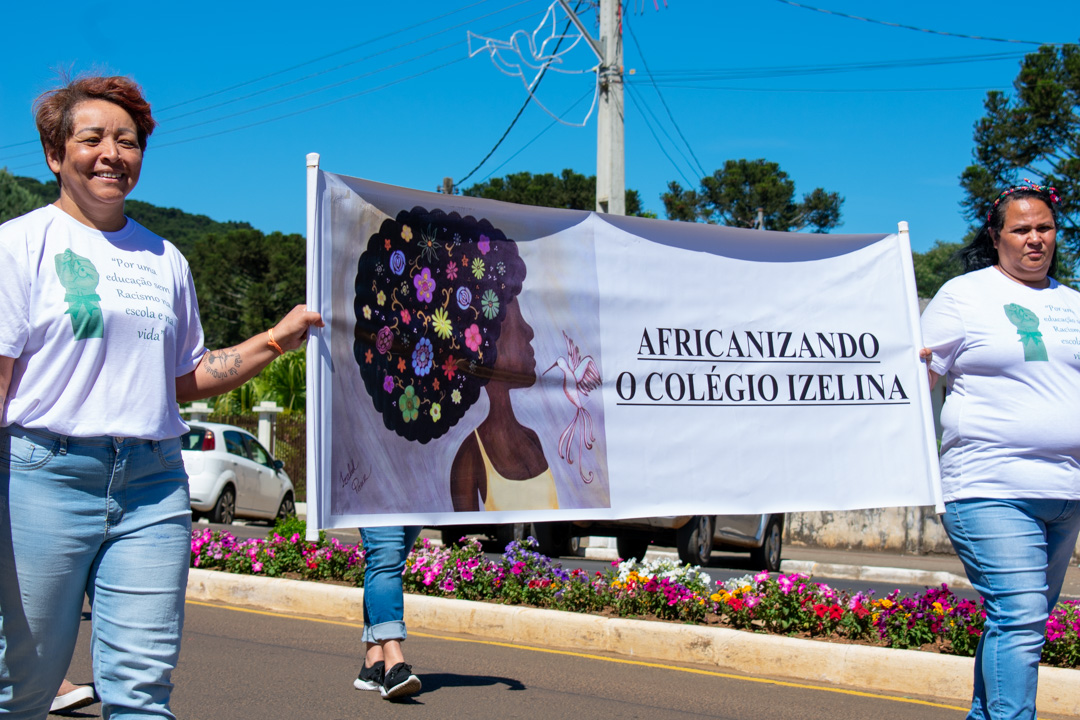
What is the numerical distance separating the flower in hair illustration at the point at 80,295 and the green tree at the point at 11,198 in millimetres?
49710

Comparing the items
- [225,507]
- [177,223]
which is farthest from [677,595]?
[177,223]

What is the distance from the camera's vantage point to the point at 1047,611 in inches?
146

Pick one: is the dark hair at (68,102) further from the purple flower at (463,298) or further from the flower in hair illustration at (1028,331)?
the flower in hair illustration at (1028,331)

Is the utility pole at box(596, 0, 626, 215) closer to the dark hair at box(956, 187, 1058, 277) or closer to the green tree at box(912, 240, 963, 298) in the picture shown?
the dark hair at box(956, 187, 1058, 277)

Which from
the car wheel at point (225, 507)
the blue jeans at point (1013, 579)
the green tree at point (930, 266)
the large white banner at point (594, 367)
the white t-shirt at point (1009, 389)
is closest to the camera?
the blue jeans at point (1013, 579)

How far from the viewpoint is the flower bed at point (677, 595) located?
5.80 m

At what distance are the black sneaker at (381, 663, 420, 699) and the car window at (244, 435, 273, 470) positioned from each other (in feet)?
40.7

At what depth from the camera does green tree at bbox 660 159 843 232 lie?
169ft

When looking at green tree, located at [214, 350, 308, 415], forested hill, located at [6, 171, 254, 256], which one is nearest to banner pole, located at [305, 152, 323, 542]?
green tree, located at [214, 350, 308, 415]

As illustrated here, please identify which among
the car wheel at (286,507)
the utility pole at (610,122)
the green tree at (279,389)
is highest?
the utility pole at (610,122)

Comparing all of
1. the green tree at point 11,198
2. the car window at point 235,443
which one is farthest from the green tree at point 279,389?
the green tree at point 11,198

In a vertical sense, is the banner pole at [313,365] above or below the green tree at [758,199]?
below

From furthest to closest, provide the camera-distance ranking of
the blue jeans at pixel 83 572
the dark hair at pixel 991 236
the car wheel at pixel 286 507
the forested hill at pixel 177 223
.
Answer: the forested hill at pixel 177 223, the car wheel at pixel 286 507, the dark hair at pixel 991 236, the blue jeans at pixel 83 572

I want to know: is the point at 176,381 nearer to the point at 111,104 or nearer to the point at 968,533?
the point at 111,104
